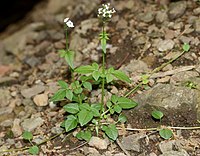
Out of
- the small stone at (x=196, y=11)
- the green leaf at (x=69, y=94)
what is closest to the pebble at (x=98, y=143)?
the green leaf at (x=69, y=94)

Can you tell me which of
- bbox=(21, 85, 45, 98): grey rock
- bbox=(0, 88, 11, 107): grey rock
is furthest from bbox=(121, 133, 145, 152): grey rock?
bbox=(0, 88, 11, 107): grey rock

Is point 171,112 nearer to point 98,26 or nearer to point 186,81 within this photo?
point 186,81

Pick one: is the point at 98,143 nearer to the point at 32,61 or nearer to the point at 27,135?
the point at 27,135

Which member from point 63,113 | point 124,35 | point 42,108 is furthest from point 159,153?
point 124,35

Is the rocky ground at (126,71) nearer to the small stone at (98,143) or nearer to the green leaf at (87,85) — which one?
the small stone at (98,143)

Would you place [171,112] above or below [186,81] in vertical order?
below

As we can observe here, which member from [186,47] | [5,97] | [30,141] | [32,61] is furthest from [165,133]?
[32,61]
